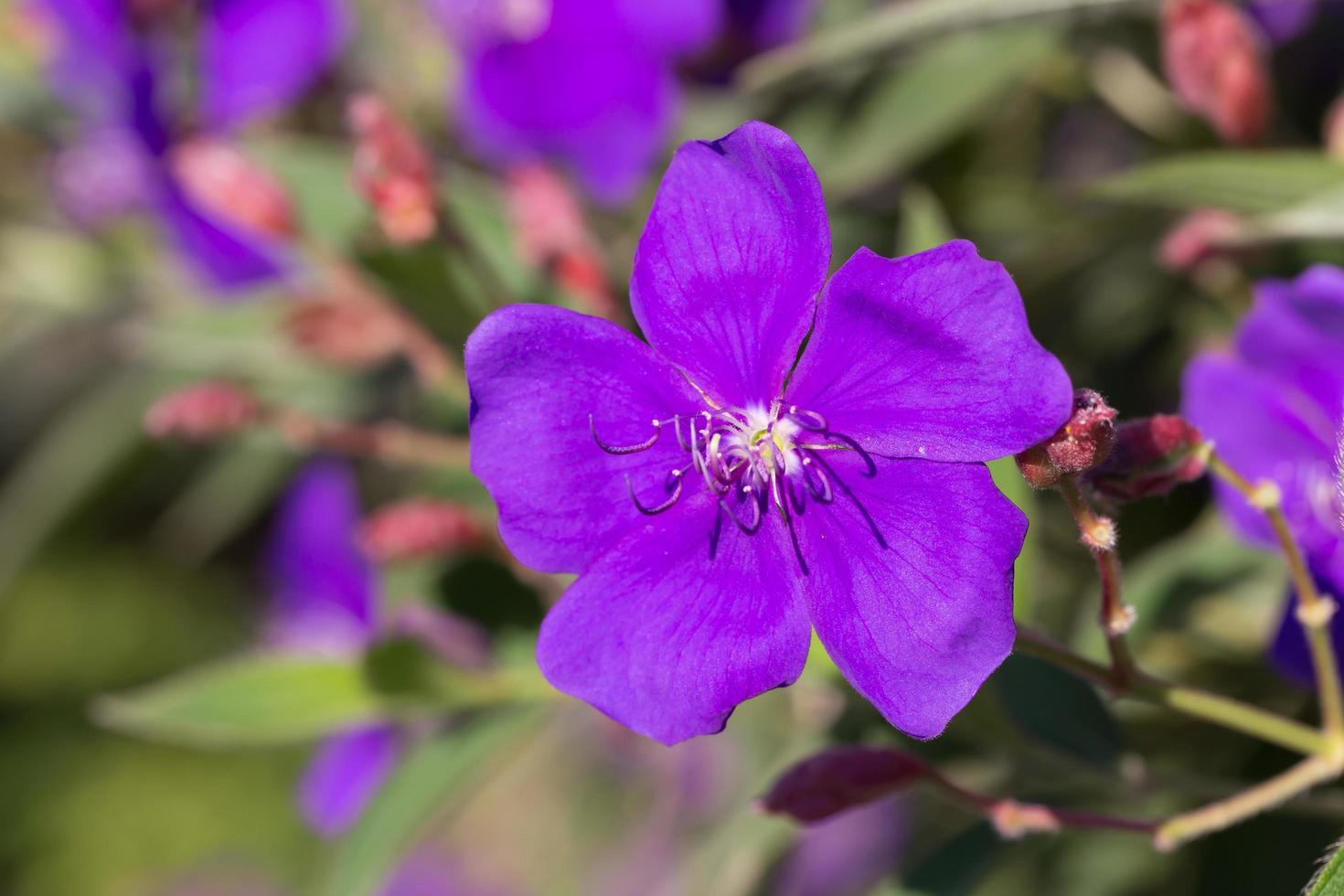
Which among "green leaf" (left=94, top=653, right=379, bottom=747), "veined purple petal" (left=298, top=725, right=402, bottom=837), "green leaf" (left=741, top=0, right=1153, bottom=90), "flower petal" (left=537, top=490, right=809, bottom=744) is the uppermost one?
"green leaf" (left=741, top=0, right=1153, bottom=90)

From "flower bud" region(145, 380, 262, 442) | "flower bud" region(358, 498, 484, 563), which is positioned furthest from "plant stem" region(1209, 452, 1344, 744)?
"flower bud" region(145, 380, 262, 442)

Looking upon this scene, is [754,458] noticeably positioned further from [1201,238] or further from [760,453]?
[1201,238]

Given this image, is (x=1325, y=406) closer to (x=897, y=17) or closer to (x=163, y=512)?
(x=897, y=17)

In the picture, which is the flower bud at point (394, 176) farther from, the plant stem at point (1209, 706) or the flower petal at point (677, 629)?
the plant stem at point (1209, 706)

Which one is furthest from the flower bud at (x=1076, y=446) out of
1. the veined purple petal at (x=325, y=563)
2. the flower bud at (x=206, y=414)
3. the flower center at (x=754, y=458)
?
the veined purple petal at (x=325, y=563)

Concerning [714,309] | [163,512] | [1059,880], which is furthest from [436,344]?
[163,512]

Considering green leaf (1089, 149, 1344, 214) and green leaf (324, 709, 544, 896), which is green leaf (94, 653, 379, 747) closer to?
green leaf (324, 709, 544, 896)
